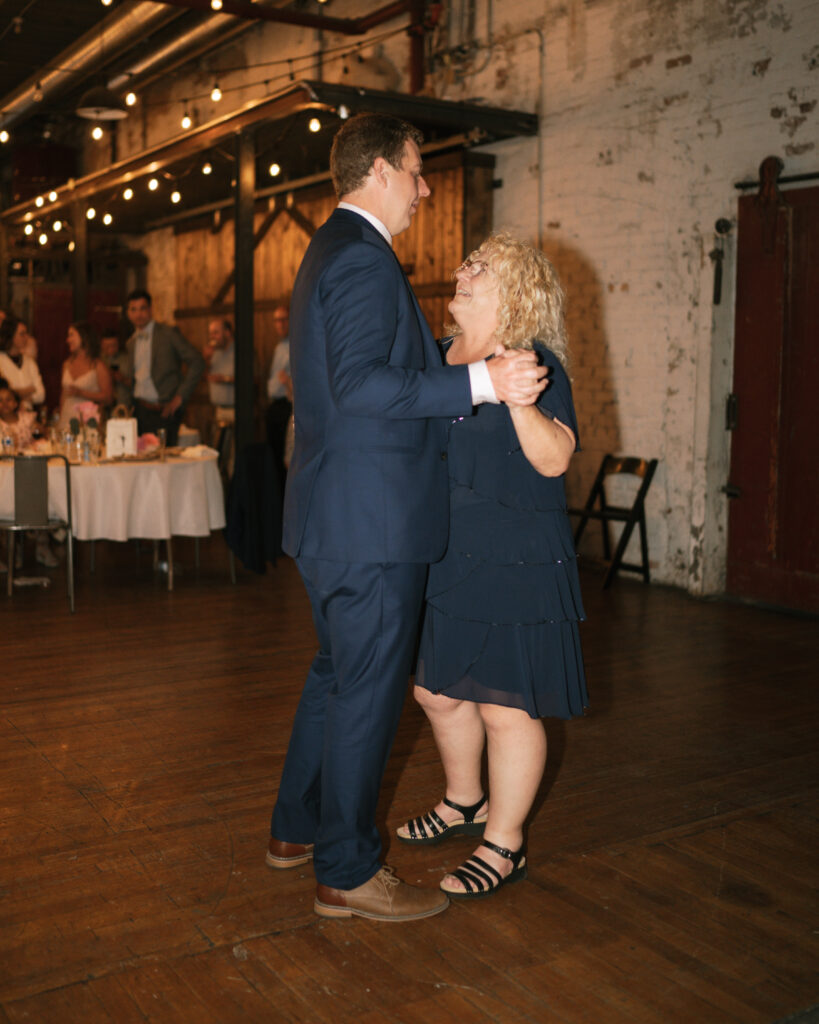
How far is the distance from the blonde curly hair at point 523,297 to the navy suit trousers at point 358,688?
61 centimetres

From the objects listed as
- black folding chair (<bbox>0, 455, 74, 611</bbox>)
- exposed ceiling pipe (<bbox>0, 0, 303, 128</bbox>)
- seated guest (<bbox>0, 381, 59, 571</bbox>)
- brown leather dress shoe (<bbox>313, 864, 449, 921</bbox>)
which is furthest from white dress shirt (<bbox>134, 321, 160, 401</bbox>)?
brown leather dress shoe (<bbox>313, 864, 449, 921</bbox>)

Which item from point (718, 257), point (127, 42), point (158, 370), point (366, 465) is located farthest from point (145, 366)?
point (366, 465)

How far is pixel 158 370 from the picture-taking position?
8023 millimetres

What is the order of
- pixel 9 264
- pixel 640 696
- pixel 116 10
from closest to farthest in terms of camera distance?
pixel 640 696 → pixel 116 10 → pixel 9 264

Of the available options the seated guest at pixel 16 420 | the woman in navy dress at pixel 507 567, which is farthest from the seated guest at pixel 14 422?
the woman in navy dress at pixel 507 567

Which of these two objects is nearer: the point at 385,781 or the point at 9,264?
the point at 385,781

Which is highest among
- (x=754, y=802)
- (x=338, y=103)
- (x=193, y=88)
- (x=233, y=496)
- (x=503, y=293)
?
(x=193, y=88)

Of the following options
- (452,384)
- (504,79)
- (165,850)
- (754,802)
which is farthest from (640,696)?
(504,79)

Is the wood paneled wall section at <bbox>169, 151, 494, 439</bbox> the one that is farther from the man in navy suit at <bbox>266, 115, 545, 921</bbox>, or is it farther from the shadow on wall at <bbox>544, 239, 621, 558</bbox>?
the man in navy suit at <bbox>266, 115, 545, 921</bbox>

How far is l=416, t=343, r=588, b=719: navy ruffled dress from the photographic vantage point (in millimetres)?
2648

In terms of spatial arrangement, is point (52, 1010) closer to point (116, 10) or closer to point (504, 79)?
point (504, 79)

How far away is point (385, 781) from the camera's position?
11.7 feet

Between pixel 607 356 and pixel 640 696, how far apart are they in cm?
353

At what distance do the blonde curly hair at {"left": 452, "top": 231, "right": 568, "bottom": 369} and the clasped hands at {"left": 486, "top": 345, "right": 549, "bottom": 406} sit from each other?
0.26 m
